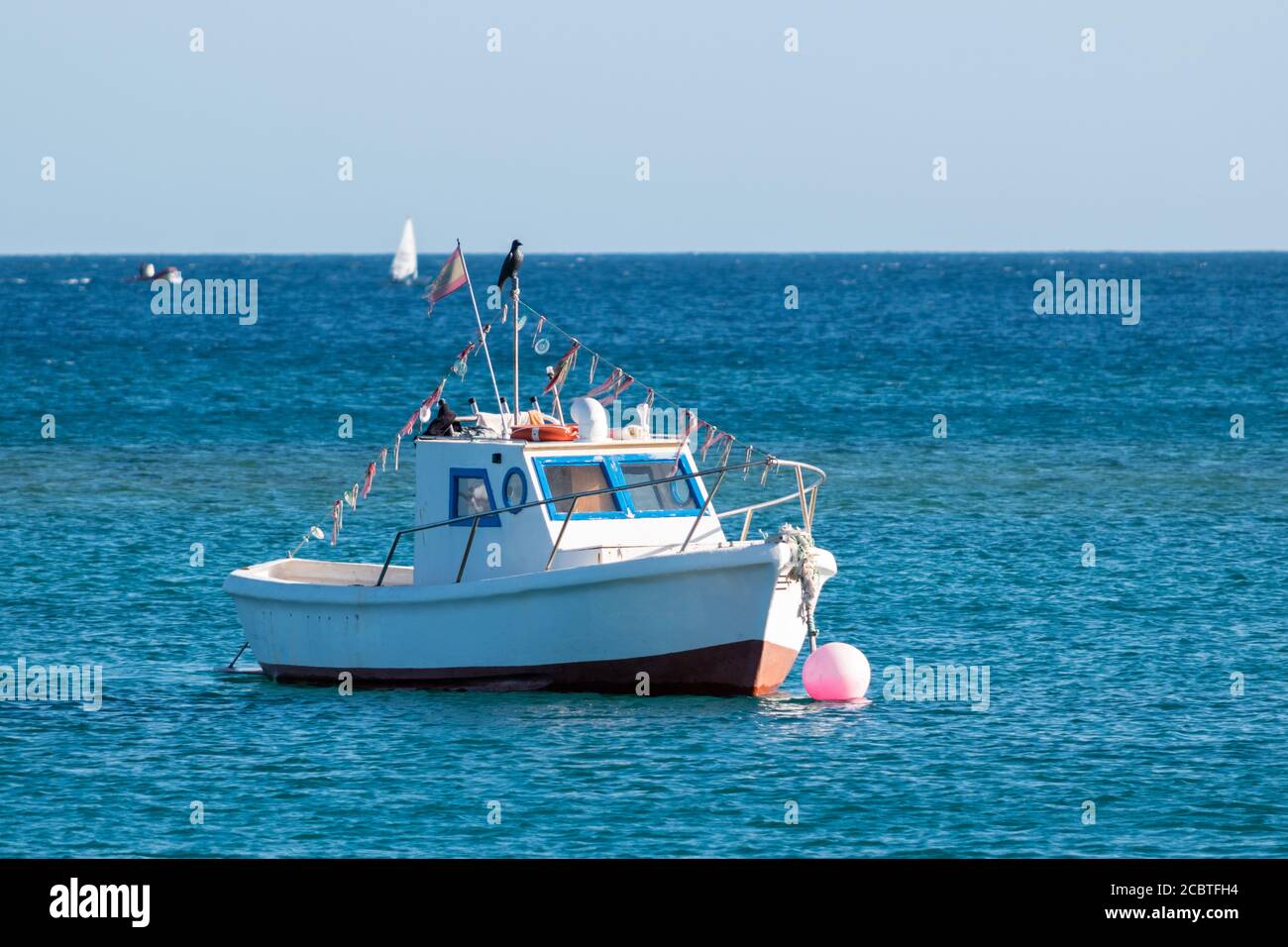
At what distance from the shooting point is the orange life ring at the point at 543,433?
22234 mm

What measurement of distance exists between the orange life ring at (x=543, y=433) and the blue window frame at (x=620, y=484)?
17.2 inches

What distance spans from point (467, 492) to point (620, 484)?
1723 mm

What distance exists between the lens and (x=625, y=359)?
8925 cm

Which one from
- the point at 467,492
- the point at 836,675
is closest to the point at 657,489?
the point at 467,492

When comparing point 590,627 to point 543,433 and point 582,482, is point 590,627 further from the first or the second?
point 543,433

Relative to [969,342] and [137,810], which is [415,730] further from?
[969,342]

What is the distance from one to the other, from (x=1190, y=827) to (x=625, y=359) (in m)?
72.8

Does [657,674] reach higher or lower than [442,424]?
lower

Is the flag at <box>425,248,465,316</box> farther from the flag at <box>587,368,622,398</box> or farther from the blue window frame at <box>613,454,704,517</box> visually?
the blue window frame at <box>613,454,704,517</box>

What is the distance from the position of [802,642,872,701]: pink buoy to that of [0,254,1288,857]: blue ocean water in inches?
15.7

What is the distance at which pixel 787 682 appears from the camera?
73.9 ft

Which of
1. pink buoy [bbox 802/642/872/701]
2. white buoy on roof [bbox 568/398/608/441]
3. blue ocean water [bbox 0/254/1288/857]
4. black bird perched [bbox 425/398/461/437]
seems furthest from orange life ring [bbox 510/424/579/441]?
pink buoy [bbox 802/642/872/701]
